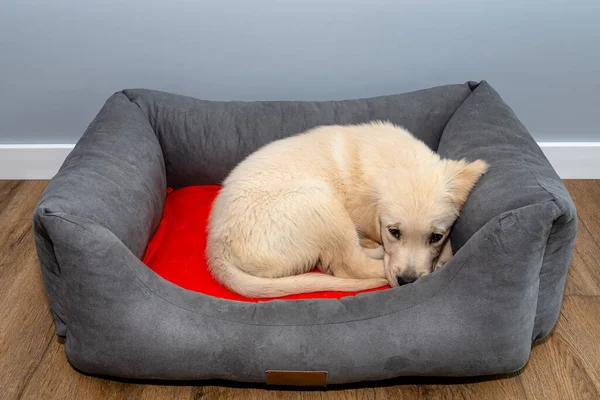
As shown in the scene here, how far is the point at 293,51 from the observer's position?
3.64 metres

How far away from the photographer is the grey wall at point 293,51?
3.54 meters

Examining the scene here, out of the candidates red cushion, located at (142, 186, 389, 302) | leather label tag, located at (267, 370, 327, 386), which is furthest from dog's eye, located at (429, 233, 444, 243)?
leather label tag, located at (267, 370, 327, 386)

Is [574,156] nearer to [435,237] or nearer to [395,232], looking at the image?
[435,237]

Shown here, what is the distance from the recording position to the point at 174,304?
246 centimetres

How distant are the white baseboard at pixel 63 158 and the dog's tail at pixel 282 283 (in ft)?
5.87

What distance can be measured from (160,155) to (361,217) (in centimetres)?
117

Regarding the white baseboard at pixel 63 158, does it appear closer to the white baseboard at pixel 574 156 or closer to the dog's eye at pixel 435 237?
the white baseboard at pixel 574 156

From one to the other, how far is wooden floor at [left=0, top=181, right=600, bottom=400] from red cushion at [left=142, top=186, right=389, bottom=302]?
410 millimetres

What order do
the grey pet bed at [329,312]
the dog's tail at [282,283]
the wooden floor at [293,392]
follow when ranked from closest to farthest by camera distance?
1. the grey pet bed at [329,312]
2. the wooden floor at [293,392]
3. the dog's tail at [282,283]

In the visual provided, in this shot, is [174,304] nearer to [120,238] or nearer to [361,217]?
[120,238]

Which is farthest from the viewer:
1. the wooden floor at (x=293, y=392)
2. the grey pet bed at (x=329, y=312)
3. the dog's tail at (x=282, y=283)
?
the dog's tail at (x=282, y=283)

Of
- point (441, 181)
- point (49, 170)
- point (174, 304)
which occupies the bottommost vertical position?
point (49, 170)

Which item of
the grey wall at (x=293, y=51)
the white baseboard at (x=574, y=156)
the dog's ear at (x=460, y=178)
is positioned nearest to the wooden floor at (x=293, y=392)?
the dog's ear at (x=460, y=178)

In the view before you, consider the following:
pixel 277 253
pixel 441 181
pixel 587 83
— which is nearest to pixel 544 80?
pixel 587 83
